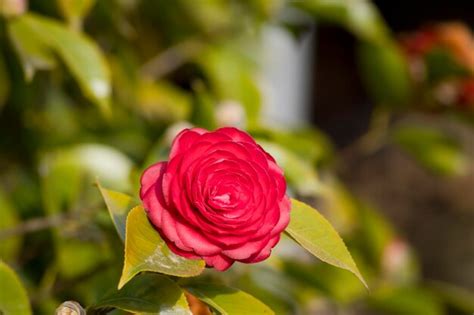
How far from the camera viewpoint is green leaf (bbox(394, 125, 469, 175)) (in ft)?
6.63

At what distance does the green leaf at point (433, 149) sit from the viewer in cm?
202

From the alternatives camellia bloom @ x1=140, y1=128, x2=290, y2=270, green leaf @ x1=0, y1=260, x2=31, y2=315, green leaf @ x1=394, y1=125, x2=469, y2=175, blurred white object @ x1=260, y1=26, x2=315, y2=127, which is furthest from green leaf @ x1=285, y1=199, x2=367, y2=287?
blurred white object @ x1=260, y1=26, x2=315, y2=127

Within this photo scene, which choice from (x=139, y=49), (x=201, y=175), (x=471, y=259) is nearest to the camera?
(x=201, y=175)

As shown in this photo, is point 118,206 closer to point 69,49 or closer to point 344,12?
point 69,49

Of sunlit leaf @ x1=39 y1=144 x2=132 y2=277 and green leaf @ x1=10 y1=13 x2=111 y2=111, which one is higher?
green leaf @ x1=10 y1=13 x2=111 y2=111

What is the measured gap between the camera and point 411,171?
3.15 metres

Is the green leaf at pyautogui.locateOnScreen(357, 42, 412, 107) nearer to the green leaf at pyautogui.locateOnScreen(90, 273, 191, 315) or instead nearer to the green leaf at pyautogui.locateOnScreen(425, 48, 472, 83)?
the green leaf at pyautogui.locateOnScreen(425, 48, 472, 83)

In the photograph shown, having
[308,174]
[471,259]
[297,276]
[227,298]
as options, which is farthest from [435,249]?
[227,298]

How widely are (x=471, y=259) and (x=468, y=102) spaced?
125 centimetres

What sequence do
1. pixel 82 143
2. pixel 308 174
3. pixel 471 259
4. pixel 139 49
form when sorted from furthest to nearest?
pixel 471 259, pixel 139 49, pixel 82 143, pixel 308 174

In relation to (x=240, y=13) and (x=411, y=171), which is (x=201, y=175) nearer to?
(x=240, y=13)

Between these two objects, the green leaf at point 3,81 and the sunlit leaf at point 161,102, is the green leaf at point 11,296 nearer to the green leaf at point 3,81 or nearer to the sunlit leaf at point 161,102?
the green leaf at point 3,81

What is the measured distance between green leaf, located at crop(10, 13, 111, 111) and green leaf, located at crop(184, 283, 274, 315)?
1.39 ft

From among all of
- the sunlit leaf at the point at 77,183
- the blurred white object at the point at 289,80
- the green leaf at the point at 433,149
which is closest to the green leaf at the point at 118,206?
the sunlit leaf at the point at 77,183
